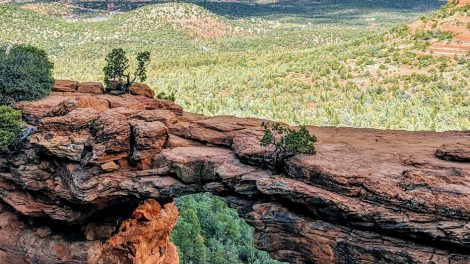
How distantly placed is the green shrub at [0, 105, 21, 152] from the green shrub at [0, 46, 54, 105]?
74.4 inches

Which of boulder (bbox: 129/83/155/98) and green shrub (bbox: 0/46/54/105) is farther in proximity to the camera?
boulder (bbox: 129/83/155/98)

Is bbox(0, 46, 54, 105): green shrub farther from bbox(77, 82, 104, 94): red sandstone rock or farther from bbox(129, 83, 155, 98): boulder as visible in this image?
bbox(129, 83, 155, 98): boulder

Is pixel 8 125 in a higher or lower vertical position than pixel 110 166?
higher

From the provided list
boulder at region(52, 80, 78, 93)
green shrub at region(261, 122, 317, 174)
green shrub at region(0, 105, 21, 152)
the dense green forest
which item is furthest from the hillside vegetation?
green shrub at region(0, 105, 21, 152)

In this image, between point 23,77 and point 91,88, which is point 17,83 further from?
point 91,88

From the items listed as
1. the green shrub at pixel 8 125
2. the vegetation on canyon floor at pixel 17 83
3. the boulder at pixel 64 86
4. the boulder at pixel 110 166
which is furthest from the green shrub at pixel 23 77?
the boulder at pixel 110 166

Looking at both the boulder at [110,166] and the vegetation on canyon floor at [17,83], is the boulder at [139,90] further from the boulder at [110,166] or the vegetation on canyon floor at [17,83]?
the boulder at [110,166]

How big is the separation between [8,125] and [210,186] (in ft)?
34.9

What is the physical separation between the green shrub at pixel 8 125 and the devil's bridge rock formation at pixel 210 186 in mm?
725

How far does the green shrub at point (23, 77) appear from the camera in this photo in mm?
27188

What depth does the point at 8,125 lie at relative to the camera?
25000 millimetres

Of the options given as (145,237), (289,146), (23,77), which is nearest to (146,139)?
(289,146)

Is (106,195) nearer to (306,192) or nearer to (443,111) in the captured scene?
(306,192)

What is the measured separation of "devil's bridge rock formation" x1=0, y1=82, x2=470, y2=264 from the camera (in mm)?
17266
